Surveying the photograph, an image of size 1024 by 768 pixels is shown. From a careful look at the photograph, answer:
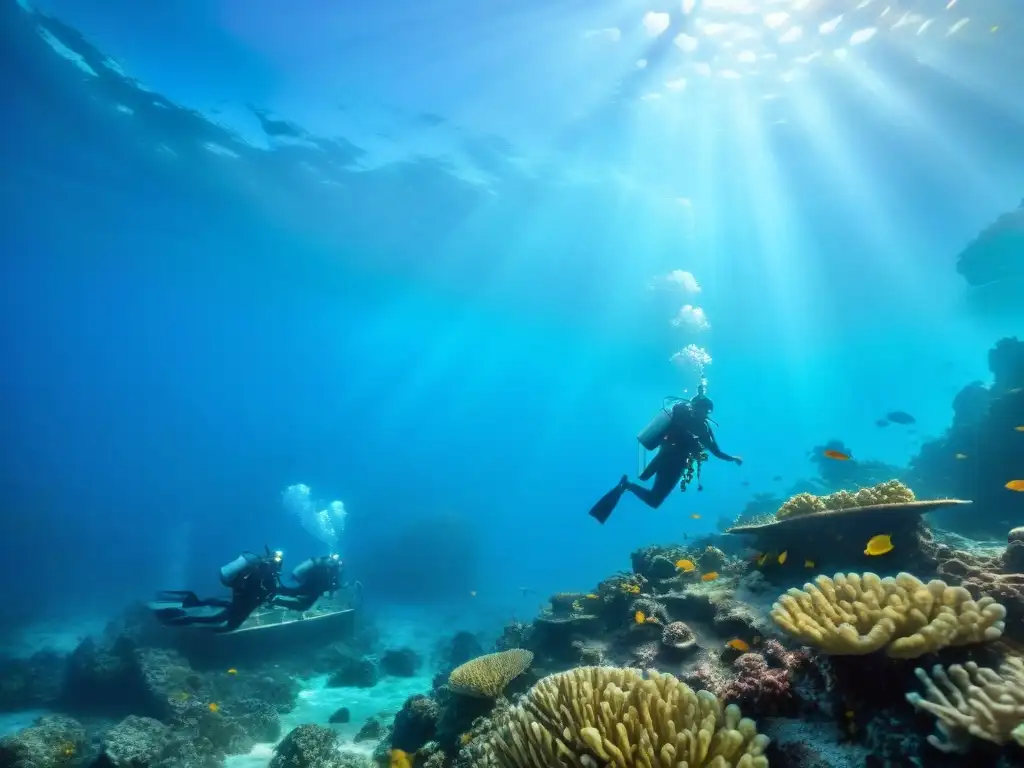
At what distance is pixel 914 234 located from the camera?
32.6 metres

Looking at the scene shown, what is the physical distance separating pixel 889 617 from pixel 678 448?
6491mm

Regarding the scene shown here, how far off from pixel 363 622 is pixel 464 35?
94.6 feet

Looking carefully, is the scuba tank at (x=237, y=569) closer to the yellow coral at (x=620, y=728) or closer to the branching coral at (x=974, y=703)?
the yellow coral at (x=620, y=728)

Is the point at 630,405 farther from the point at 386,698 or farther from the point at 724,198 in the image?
the point at 386,698

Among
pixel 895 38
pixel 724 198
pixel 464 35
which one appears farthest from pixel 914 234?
pixel 464 35

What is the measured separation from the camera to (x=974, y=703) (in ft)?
8.71

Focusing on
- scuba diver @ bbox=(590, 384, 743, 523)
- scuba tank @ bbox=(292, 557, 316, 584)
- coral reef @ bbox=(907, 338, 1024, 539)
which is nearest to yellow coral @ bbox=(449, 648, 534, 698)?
scuba diver @ bbox=(590, 384, 743, 523)

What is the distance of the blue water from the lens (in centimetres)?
2294

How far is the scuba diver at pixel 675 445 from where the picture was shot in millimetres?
9500

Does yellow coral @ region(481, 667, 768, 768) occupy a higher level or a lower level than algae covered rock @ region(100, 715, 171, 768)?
lower

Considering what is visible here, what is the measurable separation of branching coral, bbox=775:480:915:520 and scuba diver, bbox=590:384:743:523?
2163mm

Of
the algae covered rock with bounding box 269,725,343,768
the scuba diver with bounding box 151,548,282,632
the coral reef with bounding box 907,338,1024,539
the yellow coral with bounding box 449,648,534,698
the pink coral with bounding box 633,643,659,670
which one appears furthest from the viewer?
the coral reef with bounding box 907,338,1024,539

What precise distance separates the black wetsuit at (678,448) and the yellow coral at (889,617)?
5393 mm

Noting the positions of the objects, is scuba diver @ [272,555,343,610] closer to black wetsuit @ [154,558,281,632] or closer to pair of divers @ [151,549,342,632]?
pair of divers @ [151,549,342,632]
